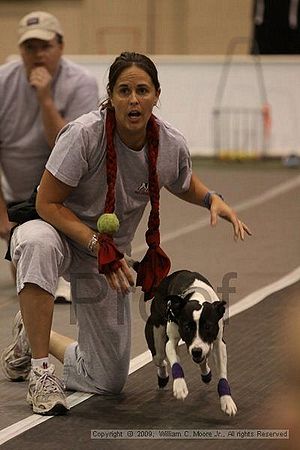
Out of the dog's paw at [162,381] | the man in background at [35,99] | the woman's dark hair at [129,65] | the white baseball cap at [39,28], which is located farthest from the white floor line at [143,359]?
the white baseball cap at [39,28]

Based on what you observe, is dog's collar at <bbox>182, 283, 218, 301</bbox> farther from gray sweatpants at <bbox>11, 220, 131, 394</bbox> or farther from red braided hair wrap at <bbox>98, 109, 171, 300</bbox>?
gray sweatpants at <bbox>11, 220, 131, 394</bbox>

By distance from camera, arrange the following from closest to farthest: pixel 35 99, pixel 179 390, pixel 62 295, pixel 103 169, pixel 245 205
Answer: pixel 179 390
pixel 103 169
pixel 62 295
pixel 35 99
pixel 245 205

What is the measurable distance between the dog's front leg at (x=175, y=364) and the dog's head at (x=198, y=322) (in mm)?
62

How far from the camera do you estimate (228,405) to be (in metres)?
4.38

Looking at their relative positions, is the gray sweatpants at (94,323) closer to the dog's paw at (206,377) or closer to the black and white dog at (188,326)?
the black and white dog at (188,326)

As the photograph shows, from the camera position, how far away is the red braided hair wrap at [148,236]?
14.3ft

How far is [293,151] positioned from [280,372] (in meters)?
8.94

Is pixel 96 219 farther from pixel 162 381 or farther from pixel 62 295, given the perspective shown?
pixel 62 295

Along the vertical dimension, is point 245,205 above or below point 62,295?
below

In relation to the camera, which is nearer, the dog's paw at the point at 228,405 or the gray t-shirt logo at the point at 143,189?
the dog's paw at the point at 228,405

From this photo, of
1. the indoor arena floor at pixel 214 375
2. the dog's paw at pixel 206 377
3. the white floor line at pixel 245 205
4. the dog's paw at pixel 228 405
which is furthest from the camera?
the white floor line at pixel 245 205

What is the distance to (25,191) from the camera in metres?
6.88

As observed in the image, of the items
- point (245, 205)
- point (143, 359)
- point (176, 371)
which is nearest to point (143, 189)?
point (176, 371)

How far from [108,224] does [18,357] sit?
883 millimetres
